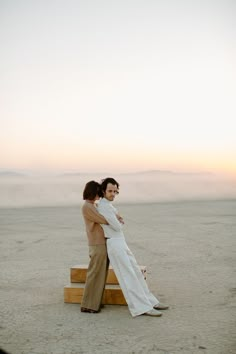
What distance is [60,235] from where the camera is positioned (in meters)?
13.4

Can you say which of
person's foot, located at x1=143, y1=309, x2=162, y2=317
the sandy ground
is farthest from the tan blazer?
person's foot, located at x1=143, y1=309, x2=162, y2=317

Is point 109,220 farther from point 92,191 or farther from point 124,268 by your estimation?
point 124,268

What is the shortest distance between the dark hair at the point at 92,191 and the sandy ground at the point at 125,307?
155 cm

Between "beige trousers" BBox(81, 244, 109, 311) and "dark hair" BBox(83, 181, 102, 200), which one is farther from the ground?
"dark hair" BBox(83, 181, 102, 200)

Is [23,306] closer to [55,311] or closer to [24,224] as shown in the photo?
[55,311]

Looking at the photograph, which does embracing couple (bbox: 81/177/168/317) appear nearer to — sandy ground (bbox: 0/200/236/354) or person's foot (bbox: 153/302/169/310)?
person's foot (bbox: 153/302/169/310)

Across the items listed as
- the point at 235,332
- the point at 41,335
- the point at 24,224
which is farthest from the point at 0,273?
the point at 24,224

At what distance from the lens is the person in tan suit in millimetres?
5672

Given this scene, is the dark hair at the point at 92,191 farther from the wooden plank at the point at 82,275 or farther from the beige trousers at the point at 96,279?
the wooden plank at the point at 82,275

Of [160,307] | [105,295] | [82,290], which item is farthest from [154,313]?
[82,290]

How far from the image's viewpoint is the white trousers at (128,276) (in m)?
5.55

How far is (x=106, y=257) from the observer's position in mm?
5719

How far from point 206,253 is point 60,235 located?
5193 mm

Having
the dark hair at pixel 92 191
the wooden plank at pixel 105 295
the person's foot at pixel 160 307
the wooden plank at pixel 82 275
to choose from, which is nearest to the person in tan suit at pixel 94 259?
the dark hair at pixel 92 191
